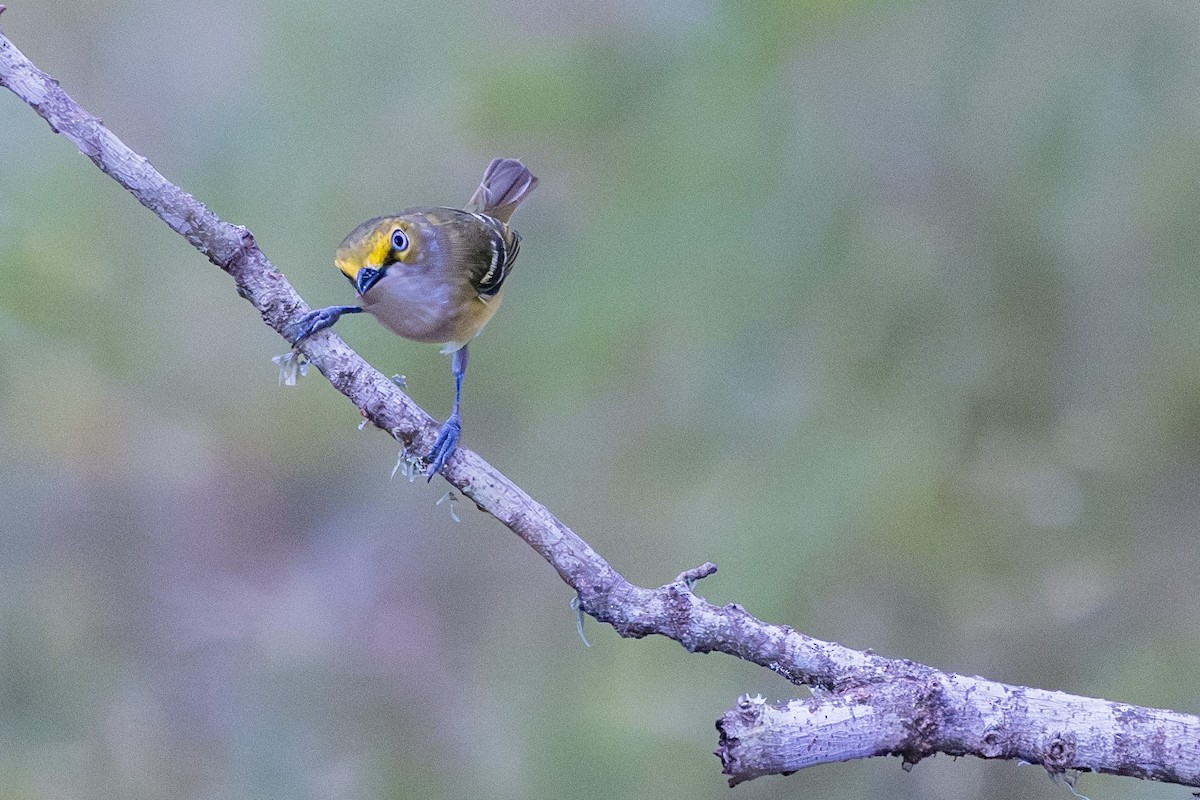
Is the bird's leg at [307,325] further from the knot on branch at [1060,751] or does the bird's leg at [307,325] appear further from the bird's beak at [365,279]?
the knot on branch at [1060,751]

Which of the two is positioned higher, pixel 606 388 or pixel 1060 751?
pixel 606 388

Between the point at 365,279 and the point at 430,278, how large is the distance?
7.6 inches

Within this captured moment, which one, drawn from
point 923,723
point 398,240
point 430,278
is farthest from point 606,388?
point 923,723

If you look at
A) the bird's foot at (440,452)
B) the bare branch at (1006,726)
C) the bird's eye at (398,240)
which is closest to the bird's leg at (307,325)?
the bird's foot at (440,452)

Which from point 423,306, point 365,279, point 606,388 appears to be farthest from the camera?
point 606,388

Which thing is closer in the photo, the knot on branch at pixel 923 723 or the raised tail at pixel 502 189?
the knot on branch at pixel 923 723

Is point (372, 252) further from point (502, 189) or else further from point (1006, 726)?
point (1006, 726)

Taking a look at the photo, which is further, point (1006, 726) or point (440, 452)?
point (440, 452)

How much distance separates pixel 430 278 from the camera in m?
2.23

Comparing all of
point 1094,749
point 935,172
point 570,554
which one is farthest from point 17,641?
point 935,172

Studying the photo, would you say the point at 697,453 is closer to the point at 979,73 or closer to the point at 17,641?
the point at 979,73

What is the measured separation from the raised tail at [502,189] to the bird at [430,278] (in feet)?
0.72

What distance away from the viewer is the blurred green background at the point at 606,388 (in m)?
2.83

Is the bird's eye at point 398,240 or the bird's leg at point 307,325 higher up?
the bird's eye at point 398,240
